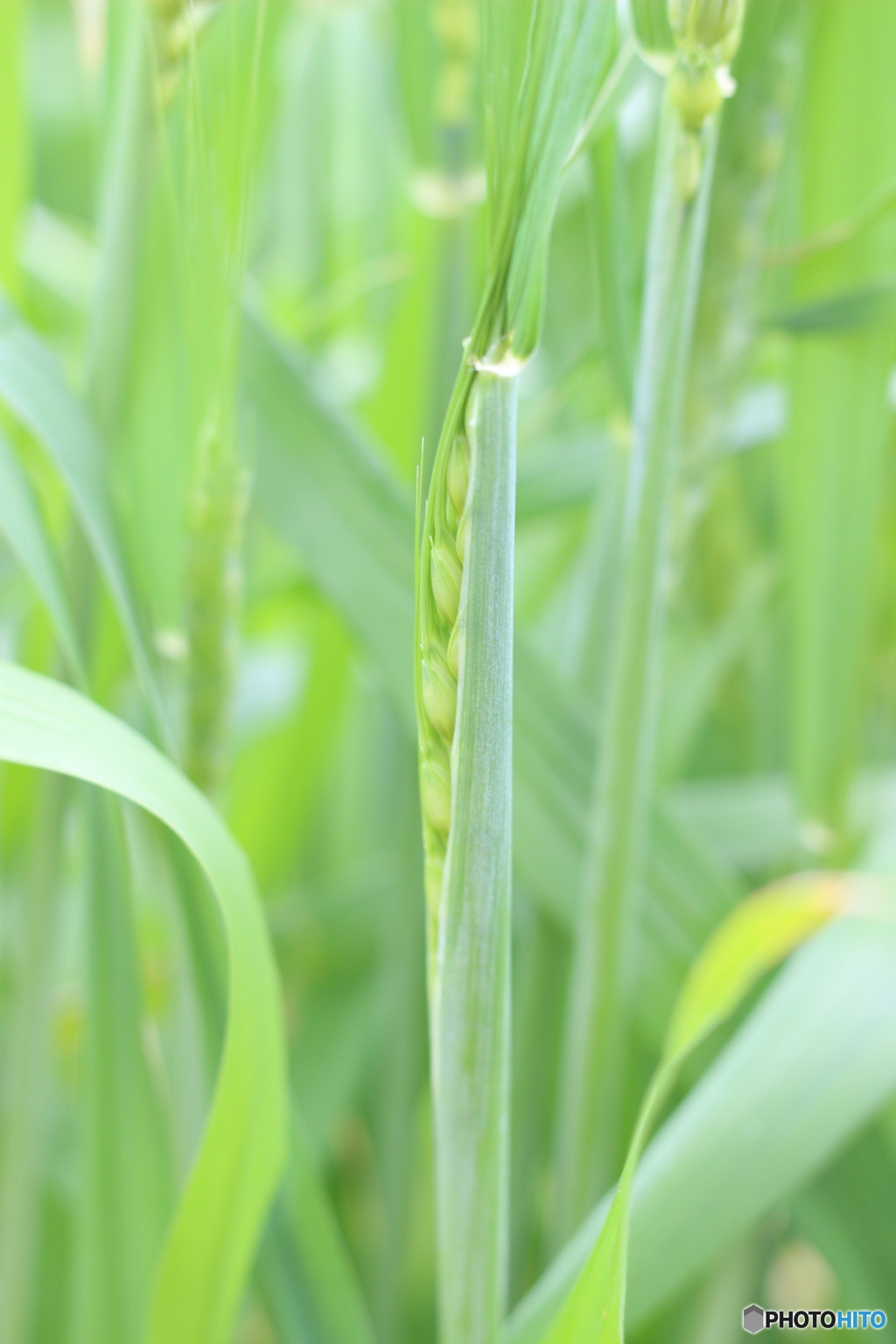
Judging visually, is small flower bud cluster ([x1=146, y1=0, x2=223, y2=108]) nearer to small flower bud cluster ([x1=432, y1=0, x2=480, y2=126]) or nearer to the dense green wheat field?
the dense green wheat field

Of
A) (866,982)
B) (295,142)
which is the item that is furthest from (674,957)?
(295,142)

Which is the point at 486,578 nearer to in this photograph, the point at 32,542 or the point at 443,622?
the point at 443,622

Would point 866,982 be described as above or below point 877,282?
below

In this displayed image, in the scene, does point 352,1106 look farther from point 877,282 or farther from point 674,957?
point 877,282

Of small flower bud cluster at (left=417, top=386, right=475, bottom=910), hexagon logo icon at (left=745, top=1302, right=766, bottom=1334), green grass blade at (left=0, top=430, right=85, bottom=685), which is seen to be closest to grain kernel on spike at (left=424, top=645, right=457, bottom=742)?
small flower bud cluster at (left=417, top=386, right=475, bottom=910)

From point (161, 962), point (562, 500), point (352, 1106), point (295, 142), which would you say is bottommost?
point (352, 1106)

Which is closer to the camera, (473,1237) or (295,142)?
(473,1237)
